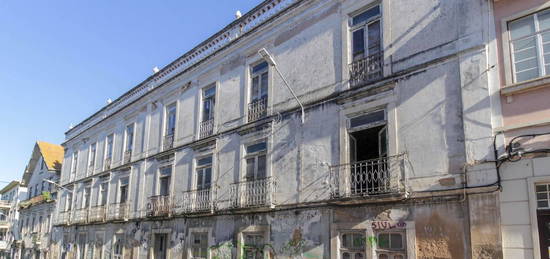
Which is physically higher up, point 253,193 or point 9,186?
point 9,186

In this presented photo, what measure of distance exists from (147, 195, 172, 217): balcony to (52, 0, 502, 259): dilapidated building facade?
0.07 m

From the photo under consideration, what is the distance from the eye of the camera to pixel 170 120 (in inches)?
764

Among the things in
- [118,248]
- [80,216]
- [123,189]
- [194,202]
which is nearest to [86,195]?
[80,216]

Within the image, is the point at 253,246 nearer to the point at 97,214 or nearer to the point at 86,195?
the point at 97,214

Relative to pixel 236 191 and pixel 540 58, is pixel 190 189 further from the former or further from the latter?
pixel 540 58

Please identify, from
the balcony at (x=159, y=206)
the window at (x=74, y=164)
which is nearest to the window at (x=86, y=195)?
the window at (x=74, y=164)

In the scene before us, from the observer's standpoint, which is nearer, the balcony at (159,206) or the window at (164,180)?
the balcony at (159,206)

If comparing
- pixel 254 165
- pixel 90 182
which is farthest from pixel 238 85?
pixel 90 182

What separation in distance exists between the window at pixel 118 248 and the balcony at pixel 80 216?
3.97 m

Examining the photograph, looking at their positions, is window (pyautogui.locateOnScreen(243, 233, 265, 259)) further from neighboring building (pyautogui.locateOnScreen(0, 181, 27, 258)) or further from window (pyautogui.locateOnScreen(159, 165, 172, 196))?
neighboring building (pyautogui.locateOnScreen(0, 181, 27, 258))

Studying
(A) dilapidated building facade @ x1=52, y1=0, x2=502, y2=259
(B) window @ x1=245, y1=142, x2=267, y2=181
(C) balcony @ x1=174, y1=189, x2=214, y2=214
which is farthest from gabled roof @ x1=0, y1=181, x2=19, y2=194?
(B) window @ x1=245, y1=142, x2=267, y2=181

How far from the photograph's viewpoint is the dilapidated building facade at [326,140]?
930 cm

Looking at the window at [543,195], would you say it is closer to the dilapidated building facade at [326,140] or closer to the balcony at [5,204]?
the dilapidated building facade at [326,140]

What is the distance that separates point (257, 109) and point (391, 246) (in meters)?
6.35
